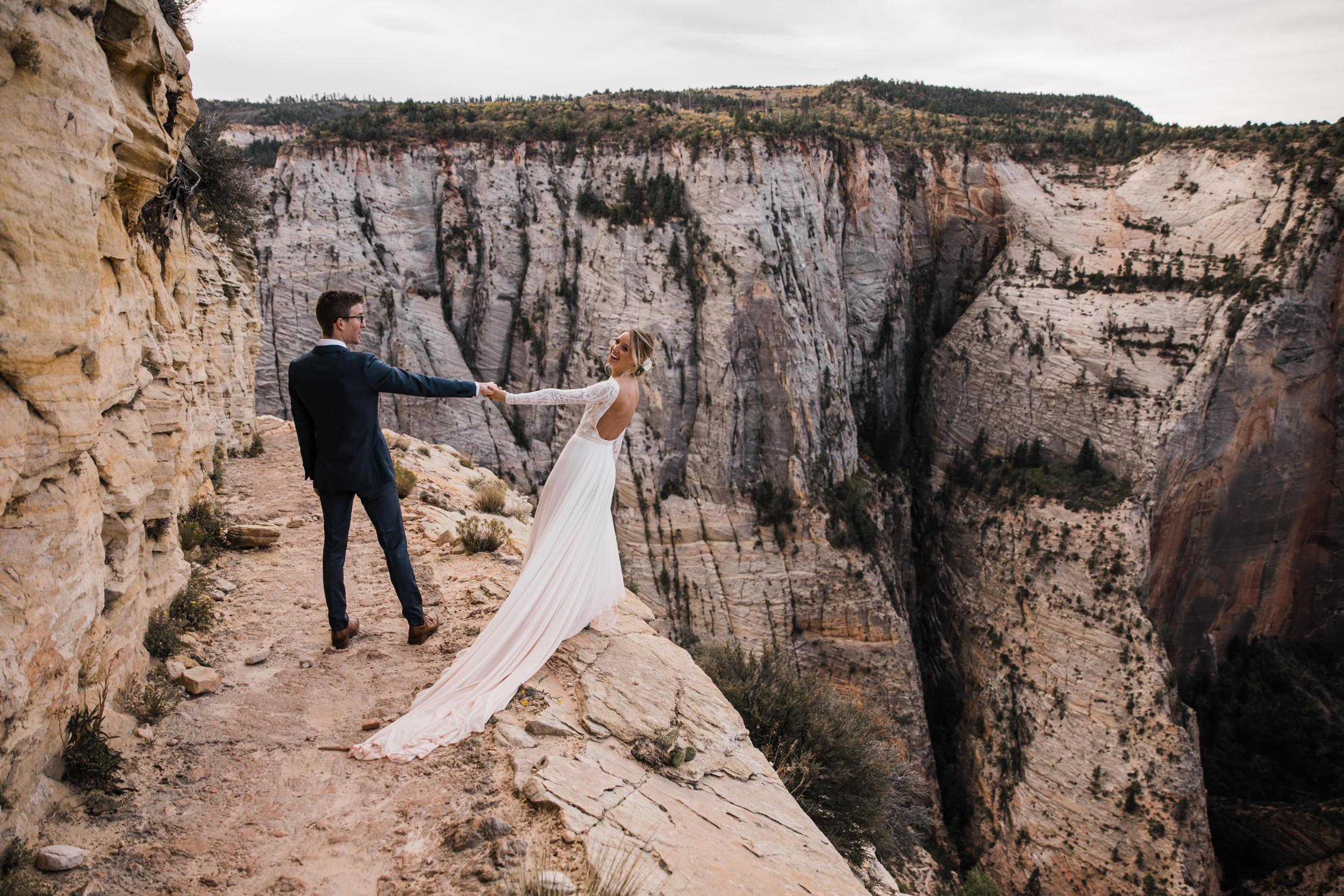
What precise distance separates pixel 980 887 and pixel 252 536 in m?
14.5

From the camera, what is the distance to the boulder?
6.17 meters

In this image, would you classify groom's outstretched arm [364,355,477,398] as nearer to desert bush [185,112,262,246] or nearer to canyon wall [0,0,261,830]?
canyon wall [0,0,261,830]

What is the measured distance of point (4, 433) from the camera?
2588 mm

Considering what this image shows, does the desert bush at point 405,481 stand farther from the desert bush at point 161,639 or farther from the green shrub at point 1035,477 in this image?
the green shrub at point 1035,477

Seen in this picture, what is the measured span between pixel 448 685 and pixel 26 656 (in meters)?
1.81

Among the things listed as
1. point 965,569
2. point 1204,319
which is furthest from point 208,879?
point 1204,319

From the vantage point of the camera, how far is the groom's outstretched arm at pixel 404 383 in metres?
4.09

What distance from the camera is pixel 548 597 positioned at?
14.5ft

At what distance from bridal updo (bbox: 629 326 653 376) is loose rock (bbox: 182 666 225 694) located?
3096 mm

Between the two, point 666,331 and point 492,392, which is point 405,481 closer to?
point 492,392

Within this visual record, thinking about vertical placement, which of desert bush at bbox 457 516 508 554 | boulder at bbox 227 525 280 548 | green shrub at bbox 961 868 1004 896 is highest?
boulder at bbox 227 525 280 548

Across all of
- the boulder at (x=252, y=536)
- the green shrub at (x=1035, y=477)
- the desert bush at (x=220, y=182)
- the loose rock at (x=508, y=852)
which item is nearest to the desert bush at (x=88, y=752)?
the loose rock at (x=508, y=852)

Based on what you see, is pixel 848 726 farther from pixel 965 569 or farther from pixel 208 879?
pixel 965 569

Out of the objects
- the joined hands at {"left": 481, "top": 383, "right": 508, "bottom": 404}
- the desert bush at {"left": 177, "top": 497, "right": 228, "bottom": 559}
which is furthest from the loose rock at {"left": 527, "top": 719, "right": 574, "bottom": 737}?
the desert bush at {"left": 177, "top": 497, "right": 228, "bottom": 559}
